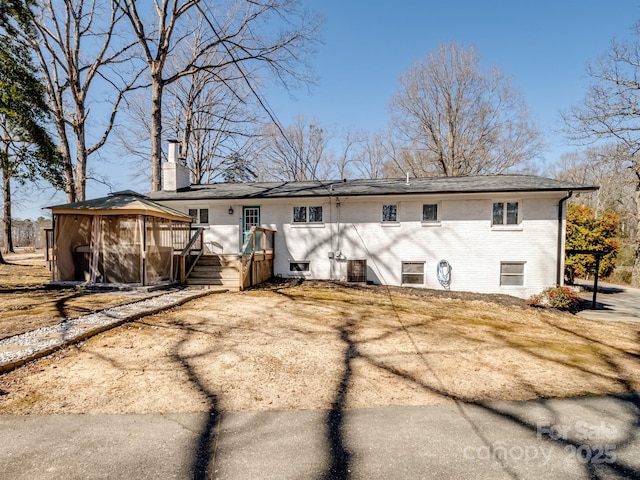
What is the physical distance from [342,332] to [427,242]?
733cm

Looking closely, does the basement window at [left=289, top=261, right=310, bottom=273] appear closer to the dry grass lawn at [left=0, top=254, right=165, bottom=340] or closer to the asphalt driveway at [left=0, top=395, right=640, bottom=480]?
the dry grass lawn at [left=0, top=254, right=165, bottom=340]

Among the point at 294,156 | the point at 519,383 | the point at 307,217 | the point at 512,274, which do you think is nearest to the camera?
the point at 519,383

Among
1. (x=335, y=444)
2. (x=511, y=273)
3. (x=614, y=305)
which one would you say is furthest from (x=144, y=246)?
(x=614, y=305)

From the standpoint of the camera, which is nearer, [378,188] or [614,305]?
[614,305]

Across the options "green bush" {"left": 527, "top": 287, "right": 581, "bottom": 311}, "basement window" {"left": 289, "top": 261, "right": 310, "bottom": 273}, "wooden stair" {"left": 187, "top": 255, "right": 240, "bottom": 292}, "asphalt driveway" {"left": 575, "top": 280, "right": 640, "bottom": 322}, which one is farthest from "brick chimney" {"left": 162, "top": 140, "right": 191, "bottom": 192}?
"asphalt driveway" {"left": 575, "top": 280, "right": 640, "bottom": 322}

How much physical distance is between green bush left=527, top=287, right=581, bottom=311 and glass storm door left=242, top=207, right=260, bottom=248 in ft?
34.2

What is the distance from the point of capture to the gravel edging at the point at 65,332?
13.0 feet

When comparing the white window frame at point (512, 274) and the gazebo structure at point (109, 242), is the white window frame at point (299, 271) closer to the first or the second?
the gazebo structure at point (109, 242)

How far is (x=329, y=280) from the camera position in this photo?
1241cm

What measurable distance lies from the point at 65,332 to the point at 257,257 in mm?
6546

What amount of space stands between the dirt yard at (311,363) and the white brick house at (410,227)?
4.28 metres

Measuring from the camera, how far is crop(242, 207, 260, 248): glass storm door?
13.1 m

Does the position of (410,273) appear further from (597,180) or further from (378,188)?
(597,180)

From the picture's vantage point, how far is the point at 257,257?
1114 cm
